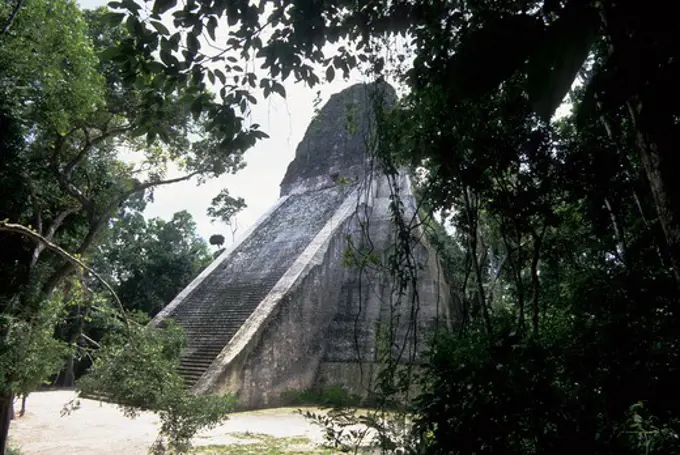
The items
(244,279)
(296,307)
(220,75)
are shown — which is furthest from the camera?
(244,279)

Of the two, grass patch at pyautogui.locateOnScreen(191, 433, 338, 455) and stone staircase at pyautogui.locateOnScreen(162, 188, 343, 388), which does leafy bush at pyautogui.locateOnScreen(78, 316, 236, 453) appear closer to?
grass patch at pyautogui.locateOnScreen(191, 433, 338, 455)

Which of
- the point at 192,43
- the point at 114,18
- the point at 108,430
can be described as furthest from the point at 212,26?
the point at 108,430

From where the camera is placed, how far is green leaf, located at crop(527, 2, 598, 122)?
50cm

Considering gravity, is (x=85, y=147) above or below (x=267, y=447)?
above

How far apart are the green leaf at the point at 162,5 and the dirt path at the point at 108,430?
5.00m

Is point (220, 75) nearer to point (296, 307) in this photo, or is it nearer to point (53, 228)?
point (53, 228)

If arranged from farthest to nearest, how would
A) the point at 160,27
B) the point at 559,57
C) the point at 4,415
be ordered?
the point at 4,415, the point at 160,27, the point at 559,57

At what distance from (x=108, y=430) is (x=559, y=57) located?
787 centimetres

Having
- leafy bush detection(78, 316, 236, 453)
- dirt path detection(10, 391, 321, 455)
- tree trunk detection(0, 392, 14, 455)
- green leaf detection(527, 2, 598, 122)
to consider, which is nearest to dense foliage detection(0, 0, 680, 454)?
green leaf detection(527, 2, 598, 122)

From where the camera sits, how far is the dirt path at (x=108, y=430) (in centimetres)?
571

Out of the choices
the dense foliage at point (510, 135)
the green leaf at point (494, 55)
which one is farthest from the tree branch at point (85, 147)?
the green leaf at point (494, 55)

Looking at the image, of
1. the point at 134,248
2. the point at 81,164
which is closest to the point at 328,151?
the point at 134,248

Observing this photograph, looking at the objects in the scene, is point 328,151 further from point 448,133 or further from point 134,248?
point 448,133

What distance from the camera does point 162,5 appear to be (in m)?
1.75
